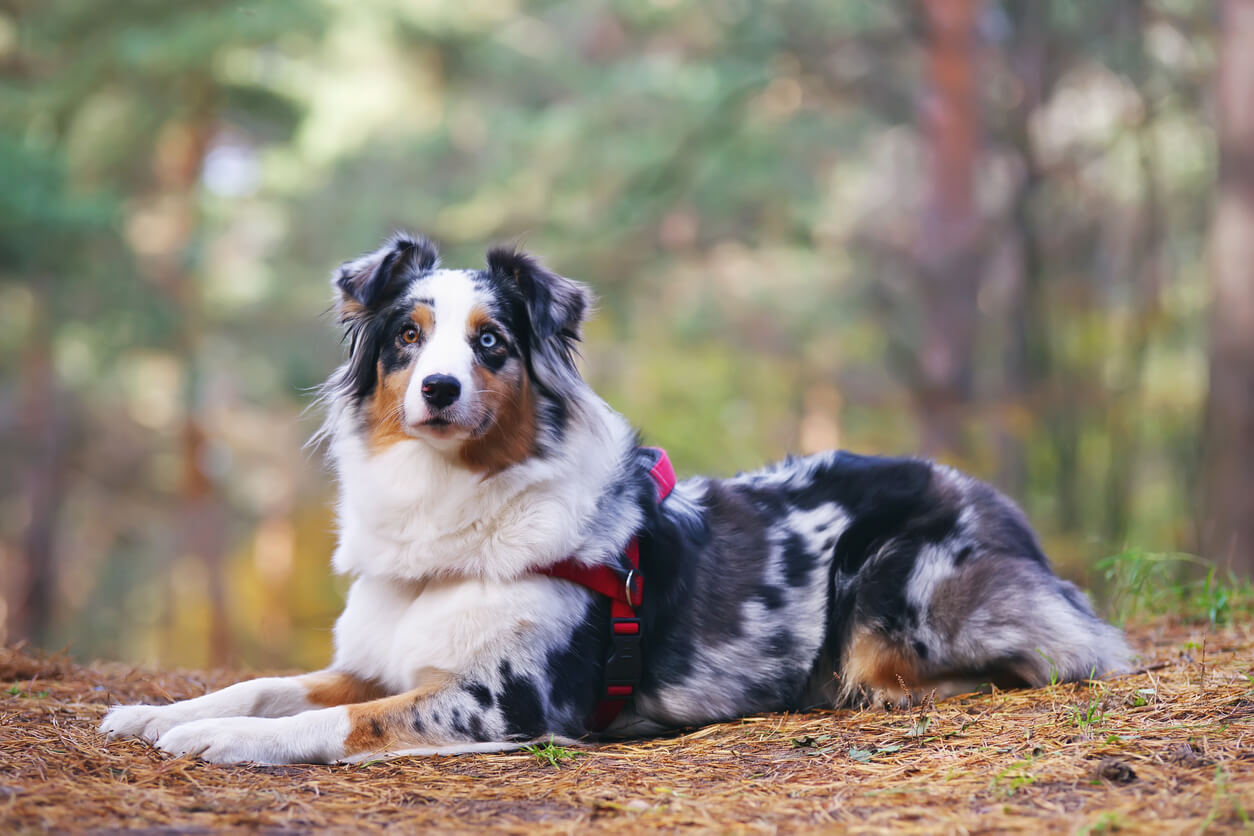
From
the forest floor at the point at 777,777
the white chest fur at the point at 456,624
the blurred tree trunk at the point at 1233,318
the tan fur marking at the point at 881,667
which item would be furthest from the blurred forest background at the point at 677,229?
the white chest fur at the point at 456,624

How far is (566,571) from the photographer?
404 cm

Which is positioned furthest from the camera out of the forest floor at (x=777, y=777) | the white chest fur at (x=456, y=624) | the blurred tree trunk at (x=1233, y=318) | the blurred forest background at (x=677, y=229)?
the blurred forest background at (x=677, y=229)

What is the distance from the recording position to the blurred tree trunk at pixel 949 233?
12.1 meters

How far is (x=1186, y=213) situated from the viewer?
46.6 ft

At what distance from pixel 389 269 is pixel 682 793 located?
7.62 ft

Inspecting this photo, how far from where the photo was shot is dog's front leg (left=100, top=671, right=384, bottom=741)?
3.76 m

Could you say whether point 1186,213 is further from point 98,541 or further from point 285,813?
point 98,541

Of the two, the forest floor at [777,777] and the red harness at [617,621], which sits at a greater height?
the red harness at [617,621]

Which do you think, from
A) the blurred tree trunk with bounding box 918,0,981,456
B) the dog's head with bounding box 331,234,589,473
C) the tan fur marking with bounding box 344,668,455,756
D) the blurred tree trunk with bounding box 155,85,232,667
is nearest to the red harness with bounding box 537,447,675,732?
the dog's head with bounding box 331,234,589,473

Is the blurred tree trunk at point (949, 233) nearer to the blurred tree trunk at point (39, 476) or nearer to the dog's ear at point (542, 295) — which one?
the dog's ear at point (542, 295)

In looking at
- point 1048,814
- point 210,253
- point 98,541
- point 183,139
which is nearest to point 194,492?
point 210,253

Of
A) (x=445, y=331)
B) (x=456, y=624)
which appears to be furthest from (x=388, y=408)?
(x=456, y=624)

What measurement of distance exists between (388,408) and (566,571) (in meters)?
0.94

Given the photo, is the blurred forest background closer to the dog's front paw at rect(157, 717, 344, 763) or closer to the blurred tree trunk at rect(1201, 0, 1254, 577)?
the blurred tree trunk at rect(1201, 0, 1254, 577)
